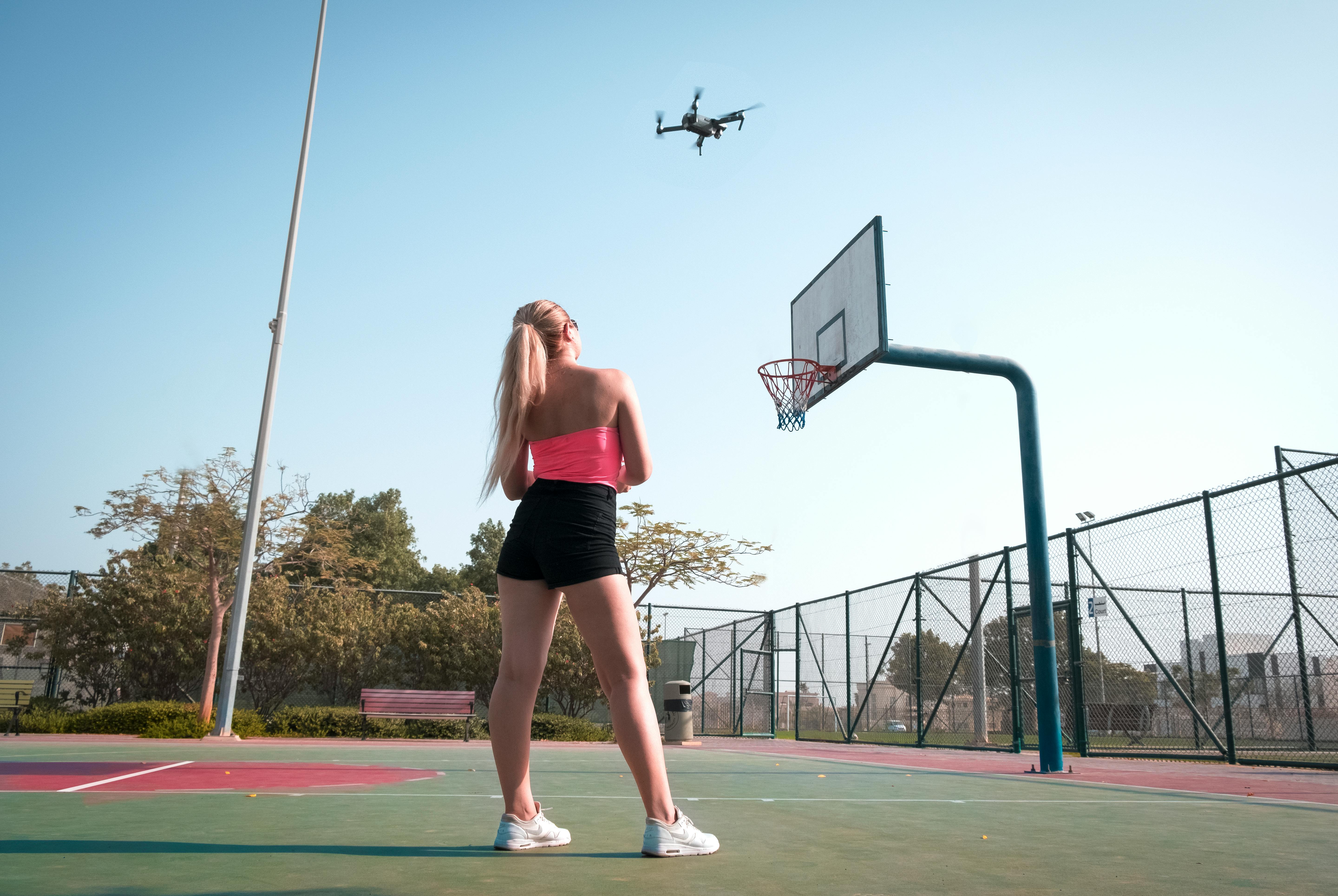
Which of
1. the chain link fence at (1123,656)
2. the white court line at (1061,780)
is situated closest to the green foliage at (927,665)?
the chain link fence at (1123,656)

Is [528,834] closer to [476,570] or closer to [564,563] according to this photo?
[564,563]

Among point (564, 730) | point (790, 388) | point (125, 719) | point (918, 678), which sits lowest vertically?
point (564, 730)

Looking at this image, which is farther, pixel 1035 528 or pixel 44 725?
pixel 44 725

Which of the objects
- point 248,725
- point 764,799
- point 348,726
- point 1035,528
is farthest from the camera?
point 348,726

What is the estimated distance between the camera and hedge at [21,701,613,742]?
436 inches

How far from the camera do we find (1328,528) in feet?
26.5

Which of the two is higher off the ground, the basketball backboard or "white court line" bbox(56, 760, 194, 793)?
the basketball backboard

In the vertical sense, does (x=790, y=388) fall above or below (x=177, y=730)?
above

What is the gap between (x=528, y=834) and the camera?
7.50 ft

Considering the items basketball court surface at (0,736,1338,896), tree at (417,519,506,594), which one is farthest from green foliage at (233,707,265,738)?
tree at (417,519,506,594)

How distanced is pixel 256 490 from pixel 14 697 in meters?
3.83

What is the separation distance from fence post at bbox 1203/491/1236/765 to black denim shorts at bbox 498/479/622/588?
8001 mm

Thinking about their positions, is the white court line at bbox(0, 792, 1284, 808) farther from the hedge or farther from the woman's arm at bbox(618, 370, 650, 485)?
the hedge

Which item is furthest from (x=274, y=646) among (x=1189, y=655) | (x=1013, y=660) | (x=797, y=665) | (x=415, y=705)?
(x=1189, y=655)
